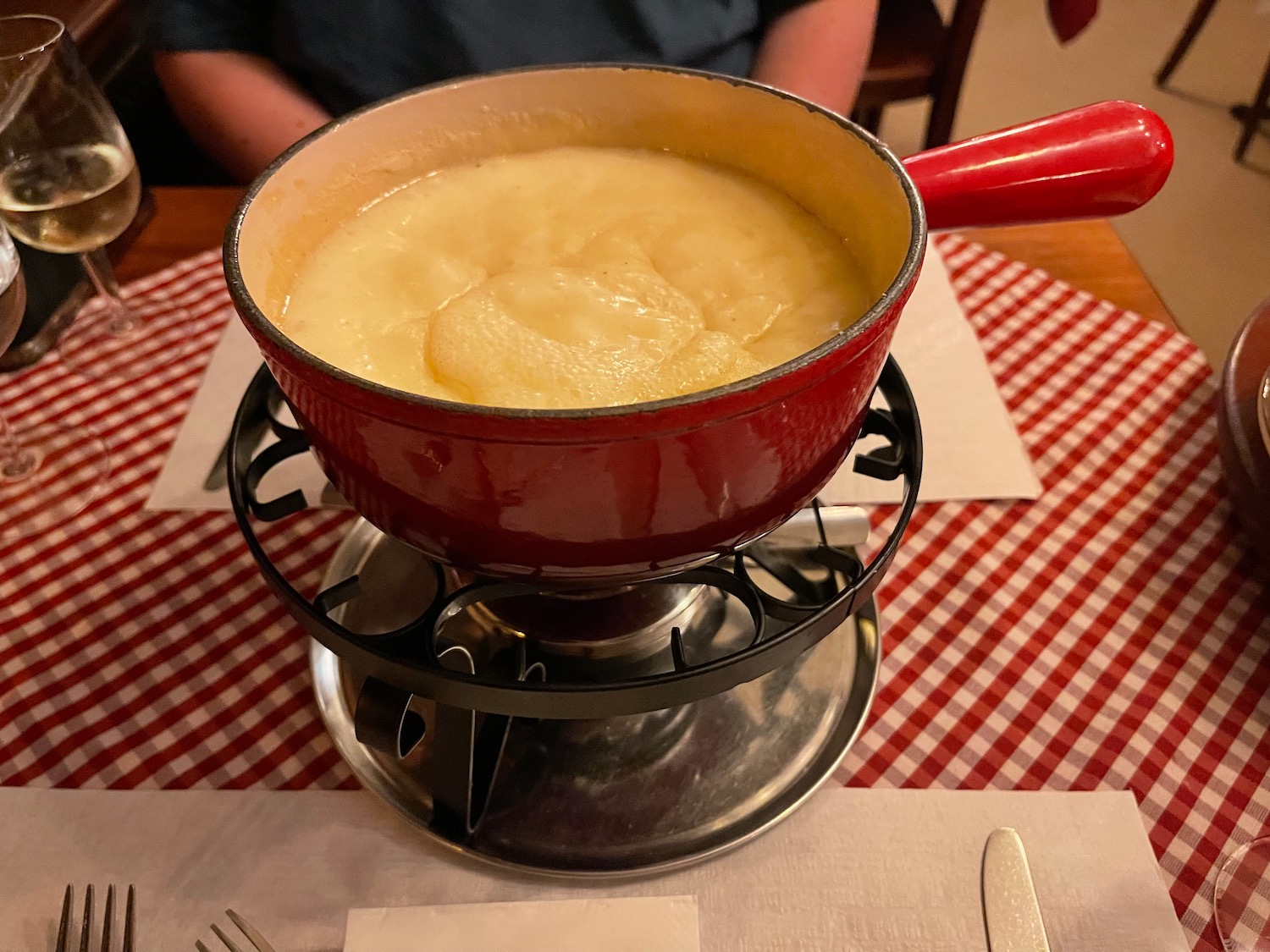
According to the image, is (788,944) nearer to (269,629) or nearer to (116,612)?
(269,629)

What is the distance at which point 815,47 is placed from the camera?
1240mm

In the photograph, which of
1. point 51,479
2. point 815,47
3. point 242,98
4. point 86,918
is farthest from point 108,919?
point 815,47

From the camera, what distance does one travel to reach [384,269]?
2.11 ft

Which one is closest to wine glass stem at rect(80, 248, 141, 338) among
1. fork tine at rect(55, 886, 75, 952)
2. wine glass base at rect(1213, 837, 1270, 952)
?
fork tine at rect(55, 886, 75, 952)

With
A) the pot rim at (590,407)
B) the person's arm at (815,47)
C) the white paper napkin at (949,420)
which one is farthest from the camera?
the person's arm at (815,47)

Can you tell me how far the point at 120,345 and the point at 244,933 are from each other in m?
0.69

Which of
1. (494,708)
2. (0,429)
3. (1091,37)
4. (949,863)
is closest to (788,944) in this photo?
(949,863)

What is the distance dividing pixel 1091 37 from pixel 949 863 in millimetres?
3784

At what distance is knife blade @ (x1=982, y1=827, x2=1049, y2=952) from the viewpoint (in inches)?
20.5

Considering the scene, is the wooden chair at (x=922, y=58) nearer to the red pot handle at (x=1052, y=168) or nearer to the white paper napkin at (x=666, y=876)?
the red pot handle at (x=1052, y=168)

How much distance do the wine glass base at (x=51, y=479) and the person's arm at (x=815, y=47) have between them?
3.17 ft

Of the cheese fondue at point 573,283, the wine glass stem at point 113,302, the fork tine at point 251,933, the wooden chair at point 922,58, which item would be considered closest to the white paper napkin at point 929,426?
the wine glass stem at point 113,302

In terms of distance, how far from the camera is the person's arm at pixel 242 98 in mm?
1162

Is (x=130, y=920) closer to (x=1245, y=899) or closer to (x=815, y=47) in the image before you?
(x=1245, y=899)
